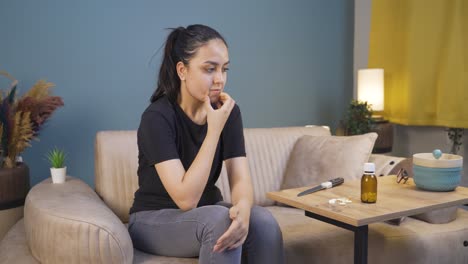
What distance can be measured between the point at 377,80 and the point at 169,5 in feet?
4.67

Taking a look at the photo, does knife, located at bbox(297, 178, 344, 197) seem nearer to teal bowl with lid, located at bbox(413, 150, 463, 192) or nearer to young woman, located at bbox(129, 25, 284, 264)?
young woman, located at bbox(129, 25, 284, 264)

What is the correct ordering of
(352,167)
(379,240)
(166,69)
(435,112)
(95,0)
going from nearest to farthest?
(166,69) < (379,240) < (352,167) < (95,0) < (435,112)

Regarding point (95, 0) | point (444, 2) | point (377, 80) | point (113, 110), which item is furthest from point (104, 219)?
point (444, 2)

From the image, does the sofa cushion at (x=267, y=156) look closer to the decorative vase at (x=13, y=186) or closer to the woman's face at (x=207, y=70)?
the woman's face at (x=207, y=70)

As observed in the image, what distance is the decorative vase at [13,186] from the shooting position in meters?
1.91

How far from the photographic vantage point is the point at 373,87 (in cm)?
312

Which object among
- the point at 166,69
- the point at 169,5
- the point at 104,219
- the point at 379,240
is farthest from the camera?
the point at 169,5

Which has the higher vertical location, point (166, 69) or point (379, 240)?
point (166, 69)

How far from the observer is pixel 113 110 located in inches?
106

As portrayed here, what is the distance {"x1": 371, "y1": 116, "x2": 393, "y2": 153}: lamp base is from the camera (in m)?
3.10

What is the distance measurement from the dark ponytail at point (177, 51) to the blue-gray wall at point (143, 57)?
3.66ft

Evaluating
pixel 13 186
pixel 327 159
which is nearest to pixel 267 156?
pixel 327 159

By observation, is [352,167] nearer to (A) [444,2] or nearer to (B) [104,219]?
(B) [104,219]

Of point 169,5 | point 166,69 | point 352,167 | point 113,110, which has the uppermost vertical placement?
point 169,5
